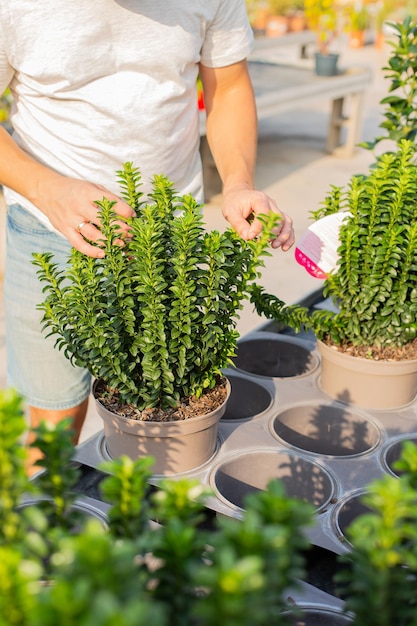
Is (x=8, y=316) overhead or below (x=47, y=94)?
below

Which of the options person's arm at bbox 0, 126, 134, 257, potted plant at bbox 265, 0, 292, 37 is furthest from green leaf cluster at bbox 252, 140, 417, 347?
potted plant at bbox 265, 0, 292, 37

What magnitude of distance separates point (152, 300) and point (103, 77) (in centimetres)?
Result: 64

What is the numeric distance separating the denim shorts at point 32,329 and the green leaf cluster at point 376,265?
0.48 m

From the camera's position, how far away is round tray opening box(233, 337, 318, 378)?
5.31 feet

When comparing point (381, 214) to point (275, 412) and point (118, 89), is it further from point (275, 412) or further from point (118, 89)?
point (118, 89)

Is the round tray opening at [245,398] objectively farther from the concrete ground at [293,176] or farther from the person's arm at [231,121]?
the concrete ground at [293,176]

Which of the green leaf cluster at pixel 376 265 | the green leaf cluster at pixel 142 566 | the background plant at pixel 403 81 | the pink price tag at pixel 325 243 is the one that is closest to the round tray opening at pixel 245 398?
the green leaf cluster at pixel 376 265

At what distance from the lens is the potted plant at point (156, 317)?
1.05 m

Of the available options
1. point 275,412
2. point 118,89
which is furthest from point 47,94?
point 275,412

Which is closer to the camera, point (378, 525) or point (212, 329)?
point (378, 525)

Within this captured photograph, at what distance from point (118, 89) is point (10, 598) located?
118cm

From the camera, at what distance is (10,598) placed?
0.47 m

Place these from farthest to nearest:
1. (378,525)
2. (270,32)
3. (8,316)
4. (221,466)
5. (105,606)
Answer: (270,32)
(8,316)
(221,466)
(378,525)
(105,606)

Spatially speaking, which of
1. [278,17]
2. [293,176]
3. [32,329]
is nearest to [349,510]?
[32,329]
